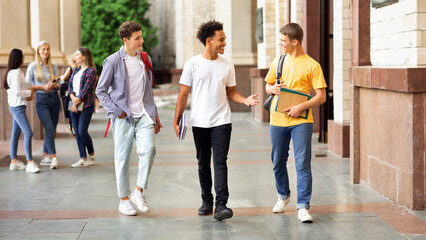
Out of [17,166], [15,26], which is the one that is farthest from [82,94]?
[15,26]

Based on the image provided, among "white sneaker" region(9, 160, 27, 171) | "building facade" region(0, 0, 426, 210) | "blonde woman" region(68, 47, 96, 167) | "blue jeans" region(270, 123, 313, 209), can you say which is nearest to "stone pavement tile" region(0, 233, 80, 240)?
"blue jeans" region(270, 123, 313, 209)

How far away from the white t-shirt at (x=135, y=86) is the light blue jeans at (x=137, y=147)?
99 millimetres

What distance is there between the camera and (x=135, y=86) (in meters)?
7.32

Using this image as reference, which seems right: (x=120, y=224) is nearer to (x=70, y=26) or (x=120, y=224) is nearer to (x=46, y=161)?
(x=46, y=161)

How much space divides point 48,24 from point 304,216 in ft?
51.6

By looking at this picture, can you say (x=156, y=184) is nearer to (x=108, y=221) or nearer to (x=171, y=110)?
(x=108, y=221)

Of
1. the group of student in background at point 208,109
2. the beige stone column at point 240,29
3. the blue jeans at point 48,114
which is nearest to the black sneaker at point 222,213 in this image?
the group of student in background at point 208,109

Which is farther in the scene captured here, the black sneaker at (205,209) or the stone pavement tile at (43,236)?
the black sneaker at (205,209)

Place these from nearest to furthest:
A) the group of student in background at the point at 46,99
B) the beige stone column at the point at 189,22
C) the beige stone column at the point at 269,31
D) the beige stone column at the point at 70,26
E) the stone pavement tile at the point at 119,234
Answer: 1. the stone pavement tile at the point at 119,234
2. the group of student in background at the point at 46,99
3. the beige stone column at the point at 269,31
4. the beige stone column at the point at 70,26
5. the beige stone column at the point at 189,22

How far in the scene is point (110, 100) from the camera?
7234 mm

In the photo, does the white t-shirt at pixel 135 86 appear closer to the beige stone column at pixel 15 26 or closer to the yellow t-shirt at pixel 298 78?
the yellow t-shirt at pixel 298 78

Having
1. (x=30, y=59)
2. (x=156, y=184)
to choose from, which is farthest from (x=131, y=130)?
(x=30, y=59)

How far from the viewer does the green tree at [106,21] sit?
43.2m

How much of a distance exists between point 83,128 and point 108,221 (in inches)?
163
